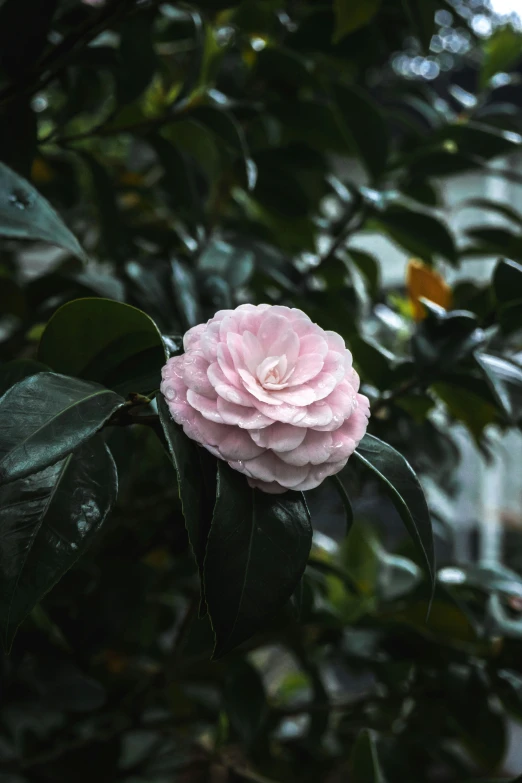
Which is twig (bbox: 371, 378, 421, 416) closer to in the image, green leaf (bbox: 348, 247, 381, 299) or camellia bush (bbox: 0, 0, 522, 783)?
camellia bush (bbox: 0, 0, 522, 783)

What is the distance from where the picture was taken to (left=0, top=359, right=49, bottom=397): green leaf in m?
0.41

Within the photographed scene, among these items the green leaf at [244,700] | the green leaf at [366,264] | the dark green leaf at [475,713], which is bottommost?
the green leaf at [244,700]

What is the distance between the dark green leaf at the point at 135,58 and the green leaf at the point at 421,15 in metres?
0.25

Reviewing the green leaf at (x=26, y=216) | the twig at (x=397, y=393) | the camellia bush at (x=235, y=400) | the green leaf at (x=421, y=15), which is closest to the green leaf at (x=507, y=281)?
the camellia bush at (x=235, y=400)

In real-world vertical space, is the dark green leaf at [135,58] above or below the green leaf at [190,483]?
above

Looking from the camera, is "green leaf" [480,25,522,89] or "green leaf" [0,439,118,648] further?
"green leaf" [480,25,522,89]

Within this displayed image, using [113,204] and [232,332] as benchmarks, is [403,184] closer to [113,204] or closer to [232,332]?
[113,204]

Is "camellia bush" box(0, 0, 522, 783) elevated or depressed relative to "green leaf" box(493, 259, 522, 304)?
depressed

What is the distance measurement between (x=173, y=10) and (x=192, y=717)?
93 cm

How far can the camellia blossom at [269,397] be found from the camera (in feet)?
1.08

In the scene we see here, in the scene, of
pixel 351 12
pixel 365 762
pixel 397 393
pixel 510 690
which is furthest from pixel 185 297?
pixel 510 690

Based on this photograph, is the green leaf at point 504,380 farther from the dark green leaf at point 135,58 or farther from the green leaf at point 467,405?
the dark green leaf at point 135,58

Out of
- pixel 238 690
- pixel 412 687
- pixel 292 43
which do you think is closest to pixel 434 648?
pixel 412 687

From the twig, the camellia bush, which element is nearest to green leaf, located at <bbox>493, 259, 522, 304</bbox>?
the camellia bush
